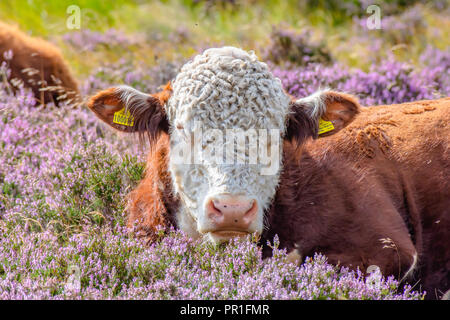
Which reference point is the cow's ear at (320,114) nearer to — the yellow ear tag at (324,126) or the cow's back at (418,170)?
the yellow ear tag at (324,126)

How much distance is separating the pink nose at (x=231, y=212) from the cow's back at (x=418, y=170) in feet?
3.92

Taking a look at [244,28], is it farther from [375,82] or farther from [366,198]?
[366,198]

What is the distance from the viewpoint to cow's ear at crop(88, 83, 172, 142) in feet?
15.8

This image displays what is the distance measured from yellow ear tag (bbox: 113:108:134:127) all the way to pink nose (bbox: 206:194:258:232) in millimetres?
1055

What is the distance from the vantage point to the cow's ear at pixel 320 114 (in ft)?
16.0

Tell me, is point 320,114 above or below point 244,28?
below

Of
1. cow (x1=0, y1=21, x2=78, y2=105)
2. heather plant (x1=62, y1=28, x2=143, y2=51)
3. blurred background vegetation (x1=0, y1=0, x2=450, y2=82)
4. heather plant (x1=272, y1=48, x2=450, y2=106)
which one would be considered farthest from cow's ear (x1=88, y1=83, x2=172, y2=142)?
heather plant (x1=62, y1=28, x2=143, y2=51)

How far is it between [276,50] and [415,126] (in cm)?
422

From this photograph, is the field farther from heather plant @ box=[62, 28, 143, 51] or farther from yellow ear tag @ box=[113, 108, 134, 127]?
yellow ear tag @ box=[113, 108, 134, 127]

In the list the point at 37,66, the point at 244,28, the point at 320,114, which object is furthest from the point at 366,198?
the point at 244,28

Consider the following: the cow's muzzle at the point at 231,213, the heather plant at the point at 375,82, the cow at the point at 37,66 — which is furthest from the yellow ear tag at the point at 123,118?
the cow at the point at 37,66

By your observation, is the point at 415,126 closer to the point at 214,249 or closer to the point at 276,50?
the point at 214,249

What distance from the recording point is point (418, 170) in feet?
16.9

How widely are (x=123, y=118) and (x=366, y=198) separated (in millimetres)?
1858
